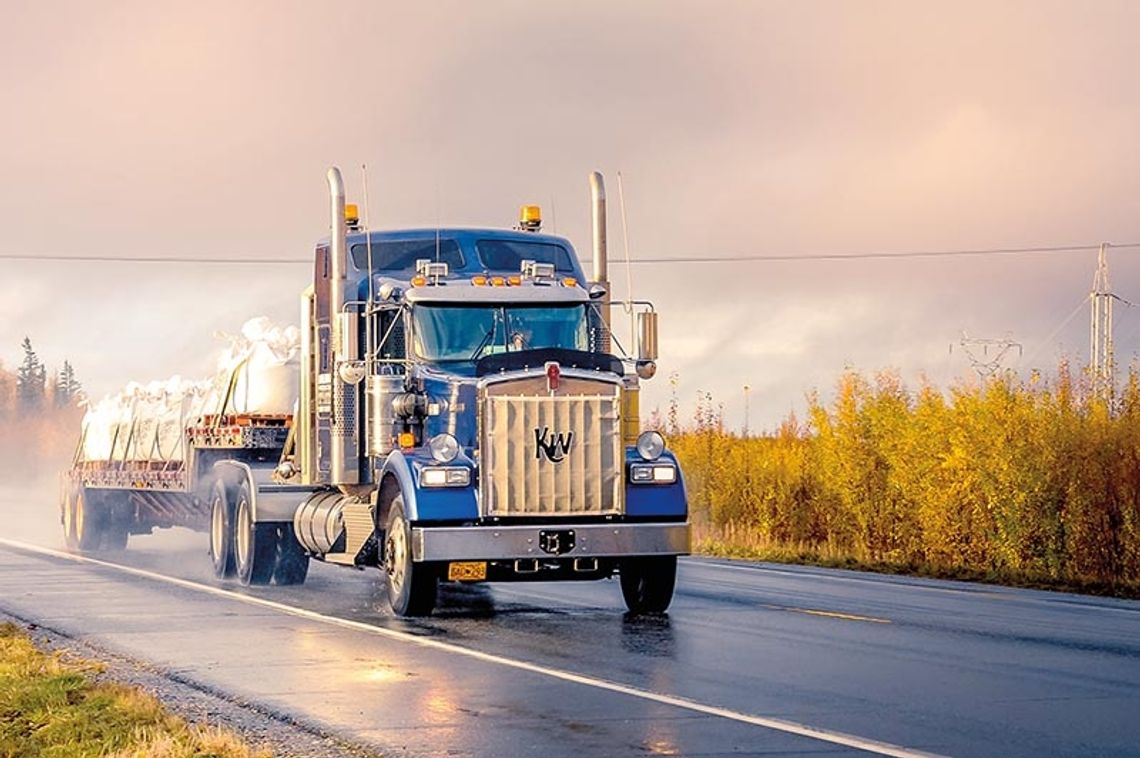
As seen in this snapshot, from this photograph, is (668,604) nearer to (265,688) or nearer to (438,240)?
(438,240)

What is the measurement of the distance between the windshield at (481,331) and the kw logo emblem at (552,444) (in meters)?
1.32

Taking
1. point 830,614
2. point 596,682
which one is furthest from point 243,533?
point 596,682

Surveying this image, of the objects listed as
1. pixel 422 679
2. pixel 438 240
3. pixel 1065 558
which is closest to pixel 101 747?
pixel 422 679

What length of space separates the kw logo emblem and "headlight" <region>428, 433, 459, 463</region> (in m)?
0.73

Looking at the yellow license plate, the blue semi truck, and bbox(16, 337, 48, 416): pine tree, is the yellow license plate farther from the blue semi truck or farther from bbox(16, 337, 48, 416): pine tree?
bbox(16, 337, 48, 416): pine tree

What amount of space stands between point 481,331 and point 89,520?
54.6ft

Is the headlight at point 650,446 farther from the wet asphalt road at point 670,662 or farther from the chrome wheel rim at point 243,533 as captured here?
the chrome wheel rim at point 243,533

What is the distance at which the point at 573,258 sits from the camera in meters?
20.2

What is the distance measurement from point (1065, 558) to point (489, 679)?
1334 cm

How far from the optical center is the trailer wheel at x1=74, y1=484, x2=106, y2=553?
32344 mm

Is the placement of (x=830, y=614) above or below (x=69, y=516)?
below

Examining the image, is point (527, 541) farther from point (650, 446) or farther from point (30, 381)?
point (30, 381)

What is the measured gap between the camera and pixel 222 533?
2380cm

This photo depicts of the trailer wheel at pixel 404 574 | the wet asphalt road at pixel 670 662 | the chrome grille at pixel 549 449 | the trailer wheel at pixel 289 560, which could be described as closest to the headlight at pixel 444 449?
the chrome grille at pixel 549 449
